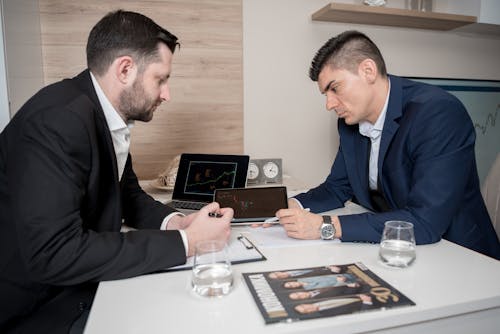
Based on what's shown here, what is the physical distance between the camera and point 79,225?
2.62 feet

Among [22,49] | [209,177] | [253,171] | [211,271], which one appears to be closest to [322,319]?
[211,271]

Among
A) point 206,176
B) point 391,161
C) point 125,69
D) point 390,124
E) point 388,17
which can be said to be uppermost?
point 388,17

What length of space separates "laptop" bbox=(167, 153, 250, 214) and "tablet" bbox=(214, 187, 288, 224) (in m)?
0.39

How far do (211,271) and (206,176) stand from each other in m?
0.91

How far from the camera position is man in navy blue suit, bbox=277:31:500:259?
1063 mm

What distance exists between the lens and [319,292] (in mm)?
731

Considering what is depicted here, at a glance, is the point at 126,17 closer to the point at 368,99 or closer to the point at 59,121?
the point at 59,121

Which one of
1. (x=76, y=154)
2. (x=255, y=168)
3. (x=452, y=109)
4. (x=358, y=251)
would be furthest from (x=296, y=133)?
(x=76, y=154)

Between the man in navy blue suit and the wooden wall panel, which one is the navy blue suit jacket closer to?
Answer: the man in navy blue suit

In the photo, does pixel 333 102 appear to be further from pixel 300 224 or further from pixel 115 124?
pixel 115 124

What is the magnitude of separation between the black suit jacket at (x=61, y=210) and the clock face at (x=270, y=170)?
111 cm

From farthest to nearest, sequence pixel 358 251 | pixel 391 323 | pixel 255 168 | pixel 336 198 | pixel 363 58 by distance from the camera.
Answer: pixel 255 168 → pixel 336 198 → pixel 363 58 → pixel 358 251 → pixel 391 323

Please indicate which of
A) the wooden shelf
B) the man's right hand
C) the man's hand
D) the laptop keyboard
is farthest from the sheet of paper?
the wooden shelf

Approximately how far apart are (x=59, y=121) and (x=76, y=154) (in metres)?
0.08
